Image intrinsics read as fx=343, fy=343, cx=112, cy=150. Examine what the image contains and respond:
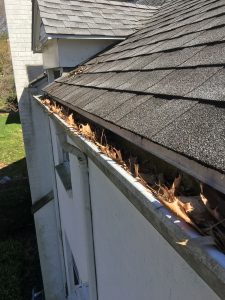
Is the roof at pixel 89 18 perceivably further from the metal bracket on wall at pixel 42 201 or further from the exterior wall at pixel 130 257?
the metal bracket on wall at pixel 42 201

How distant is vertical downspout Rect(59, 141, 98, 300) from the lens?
11.4 feet

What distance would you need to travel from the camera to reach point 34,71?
992cm

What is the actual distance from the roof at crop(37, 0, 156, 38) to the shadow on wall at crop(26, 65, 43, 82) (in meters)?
3.41

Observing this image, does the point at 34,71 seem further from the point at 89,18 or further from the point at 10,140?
the point at 10,140

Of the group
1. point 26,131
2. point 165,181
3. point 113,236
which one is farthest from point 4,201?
point 165,181

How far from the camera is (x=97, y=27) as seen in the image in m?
6.15

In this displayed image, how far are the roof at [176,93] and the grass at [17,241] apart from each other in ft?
25.0

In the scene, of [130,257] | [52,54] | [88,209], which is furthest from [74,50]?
[130,257]

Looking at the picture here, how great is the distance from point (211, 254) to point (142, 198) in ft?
1.80

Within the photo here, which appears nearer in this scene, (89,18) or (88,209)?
(88,209)

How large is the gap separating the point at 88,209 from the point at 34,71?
7091 millimetres

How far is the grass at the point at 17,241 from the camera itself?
Result: 1000 cm

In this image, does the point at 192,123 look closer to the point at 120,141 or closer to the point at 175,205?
the point at 175,205

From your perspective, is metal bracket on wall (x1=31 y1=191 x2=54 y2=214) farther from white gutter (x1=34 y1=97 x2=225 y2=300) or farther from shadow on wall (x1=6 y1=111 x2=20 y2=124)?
shadow on wall (x1=6 y1=111 x2=20 y2=124)
